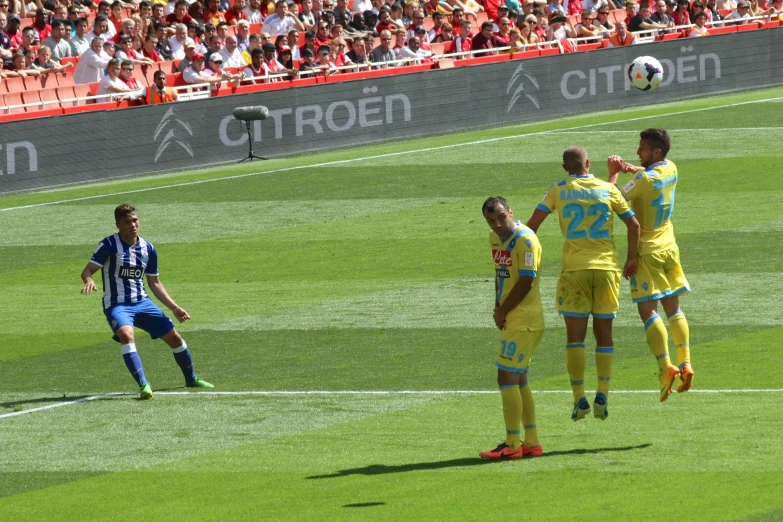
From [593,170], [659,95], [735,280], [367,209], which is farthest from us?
[659,95]

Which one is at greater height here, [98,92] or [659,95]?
[98,92]

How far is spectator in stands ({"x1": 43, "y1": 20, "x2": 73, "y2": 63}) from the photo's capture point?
27094mm

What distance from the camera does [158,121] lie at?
26.6 meters

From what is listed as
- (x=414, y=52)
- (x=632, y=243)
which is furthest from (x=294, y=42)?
(x=632, y=243)

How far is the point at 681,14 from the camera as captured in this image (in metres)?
38.0

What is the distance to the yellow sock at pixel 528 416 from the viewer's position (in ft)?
29.9

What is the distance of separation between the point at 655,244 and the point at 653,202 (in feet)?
1.06

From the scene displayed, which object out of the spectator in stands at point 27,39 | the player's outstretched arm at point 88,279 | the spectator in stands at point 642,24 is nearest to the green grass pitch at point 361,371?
the player's outstretched arm at point 88,279

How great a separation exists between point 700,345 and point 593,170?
11.7 meters

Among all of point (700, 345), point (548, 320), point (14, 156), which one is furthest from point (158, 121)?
point (700, 345)

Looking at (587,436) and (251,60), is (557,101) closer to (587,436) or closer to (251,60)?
(251,60)

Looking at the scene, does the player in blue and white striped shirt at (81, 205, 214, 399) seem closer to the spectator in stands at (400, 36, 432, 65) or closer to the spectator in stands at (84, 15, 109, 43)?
the spectator in stands at (84, 15, 109, 43)

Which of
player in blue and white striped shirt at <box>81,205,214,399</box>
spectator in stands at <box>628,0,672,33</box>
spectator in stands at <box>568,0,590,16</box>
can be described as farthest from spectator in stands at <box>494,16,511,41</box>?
player in blue and white striped shirt at <box>81,205,214,399</box>

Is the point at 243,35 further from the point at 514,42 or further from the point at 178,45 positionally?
the point at 514,42
